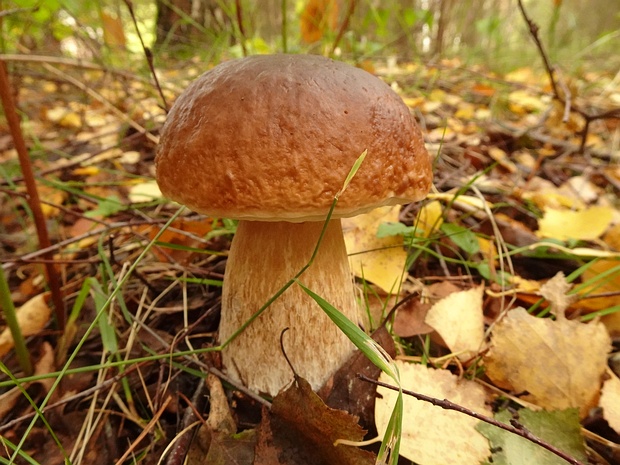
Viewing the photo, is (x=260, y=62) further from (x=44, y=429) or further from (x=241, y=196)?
(x=44, y=429)

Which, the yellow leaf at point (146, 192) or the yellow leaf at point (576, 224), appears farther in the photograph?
the yellow leaf at point (146, 192)

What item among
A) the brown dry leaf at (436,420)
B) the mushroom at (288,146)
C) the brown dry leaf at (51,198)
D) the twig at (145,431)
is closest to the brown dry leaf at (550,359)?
the brown dry leaf at (436,420)

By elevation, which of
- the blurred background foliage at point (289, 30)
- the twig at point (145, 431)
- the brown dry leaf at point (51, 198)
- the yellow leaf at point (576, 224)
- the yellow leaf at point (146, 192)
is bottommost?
the twig at point (145, 431)

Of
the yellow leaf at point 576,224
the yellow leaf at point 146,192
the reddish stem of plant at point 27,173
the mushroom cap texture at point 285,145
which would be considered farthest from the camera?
the yellow leaf at point 146,192

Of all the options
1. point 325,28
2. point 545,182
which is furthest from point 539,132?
point 325,28

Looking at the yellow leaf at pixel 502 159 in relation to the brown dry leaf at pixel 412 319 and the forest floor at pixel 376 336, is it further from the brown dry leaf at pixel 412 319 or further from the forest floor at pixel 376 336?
the brown dry leaf at pixel 412 319

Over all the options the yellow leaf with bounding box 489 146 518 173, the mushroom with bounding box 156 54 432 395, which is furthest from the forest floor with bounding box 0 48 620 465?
the mushroom with bounding box 156 54 432 395

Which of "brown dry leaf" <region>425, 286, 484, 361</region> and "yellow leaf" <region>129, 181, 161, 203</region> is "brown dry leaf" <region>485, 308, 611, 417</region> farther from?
"yellow leaf" <region>129, 181, 161, 203</region>

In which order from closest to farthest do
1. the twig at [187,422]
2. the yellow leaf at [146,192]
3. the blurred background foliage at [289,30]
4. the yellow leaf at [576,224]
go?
1. the twig at [187,422]
2. the yellow leaf at [576,224]
3. the yellow leaf at [146,192]
4. the blurred background foliage at [289,30]
